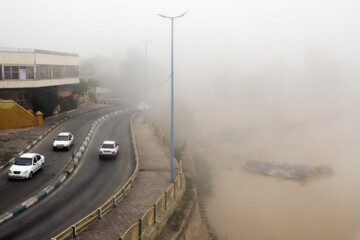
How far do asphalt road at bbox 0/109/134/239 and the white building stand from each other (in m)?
7.48

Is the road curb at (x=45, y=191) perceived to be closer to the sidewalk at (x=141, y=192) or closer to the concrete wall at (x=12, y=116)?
the sidewalk at (x=141, y=192)

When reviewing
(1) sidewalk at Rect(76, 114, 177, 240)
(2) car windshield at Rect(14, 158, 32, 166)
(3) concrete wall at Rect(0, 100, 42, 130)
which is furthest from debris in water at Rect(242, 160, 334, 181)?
(2) car windshield at Rect(14, 158, 32, 166)

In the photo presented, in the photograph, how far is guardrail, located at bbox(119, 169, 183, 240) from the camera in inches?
494

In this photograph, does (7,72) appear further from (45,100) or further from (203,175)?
(203,175)

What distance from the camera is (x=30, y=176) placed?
67.7 feet

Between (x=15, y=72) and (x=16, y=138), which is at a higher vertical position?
(x=15, y=72)

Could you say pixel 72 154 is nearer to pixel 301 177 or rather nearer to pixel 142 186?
pixel 142 186

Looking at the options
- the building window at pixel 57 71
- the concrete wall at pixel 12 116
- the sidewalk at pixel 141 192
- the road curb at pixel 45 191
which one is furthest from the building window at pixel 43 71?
the sidewalk at pixel 141 192

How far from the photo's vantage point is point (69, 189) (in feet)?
63.6

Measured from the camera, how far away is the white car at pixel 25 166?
66.0 feet

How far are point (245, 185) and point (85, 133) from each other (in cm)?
1722

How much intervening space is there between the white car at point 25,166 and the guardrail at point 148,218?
8.69 metres

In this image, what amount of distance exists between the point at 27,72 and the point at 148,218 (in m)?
29.0

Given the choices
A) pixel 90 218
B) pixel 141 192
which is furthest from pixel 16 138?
pixel 90 218
